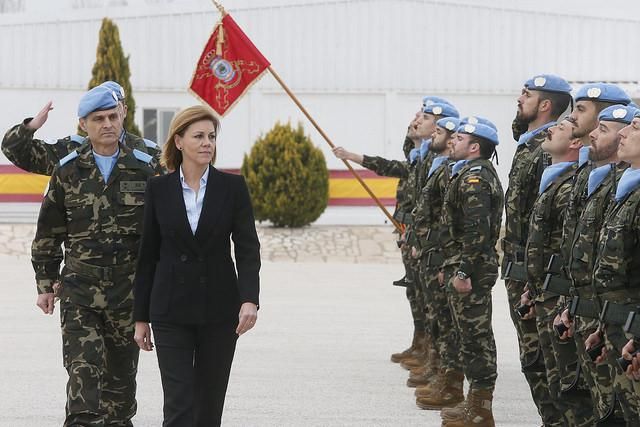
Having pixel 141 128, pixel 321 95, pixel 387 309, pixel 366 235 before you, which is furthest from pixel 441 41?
pixel 387 309

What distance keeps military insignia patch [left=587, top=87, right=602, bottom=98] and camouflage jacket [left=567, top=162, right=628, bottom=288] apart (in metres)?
0.76

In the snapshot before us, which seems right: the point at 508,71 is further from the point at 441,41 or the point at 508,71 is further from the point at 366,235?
the point at 366,235

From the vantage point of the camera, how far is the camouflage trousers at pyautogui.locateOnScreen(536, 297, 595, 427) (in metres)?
6.66

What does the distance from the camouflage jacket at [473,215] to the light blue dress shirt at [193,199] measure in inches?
101

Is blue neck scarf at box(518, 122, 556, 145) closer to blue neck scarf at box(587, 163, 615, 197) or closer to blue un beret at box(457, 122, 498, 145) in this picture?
blue un beret at box(457, 122, 498, 145)

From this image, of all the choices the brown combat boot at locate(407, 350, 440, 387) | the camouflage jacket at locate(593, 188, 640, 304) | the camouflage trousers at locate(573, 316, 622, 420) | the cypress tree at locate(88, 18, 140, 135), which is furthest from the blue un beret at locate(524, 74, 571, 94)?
the cypress tree at locate(88, 18, 140, 135)

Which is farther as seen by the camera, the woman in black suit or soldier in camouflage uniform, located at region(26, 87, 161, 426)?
soldier in camouflage uniform, located at region(26, 87, 161, 426)

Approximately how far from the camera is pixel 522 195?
7668 millimetres

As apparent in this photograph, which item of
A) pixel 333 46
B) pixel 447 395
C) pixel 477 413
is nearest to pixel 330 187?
pixel 333 46

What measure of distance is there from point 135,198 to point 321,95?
18.3 meters

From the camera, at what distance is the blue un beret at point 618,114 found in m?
6.07

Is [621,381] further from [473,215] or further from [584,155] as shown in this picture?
[473,215]

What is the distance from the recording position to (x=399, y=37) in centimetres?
2581

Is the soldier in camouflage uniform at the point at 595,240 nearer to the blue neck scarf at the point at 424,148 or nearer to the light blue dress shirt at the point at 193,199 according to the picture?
the light blue dress shirt at the point at 193,199
